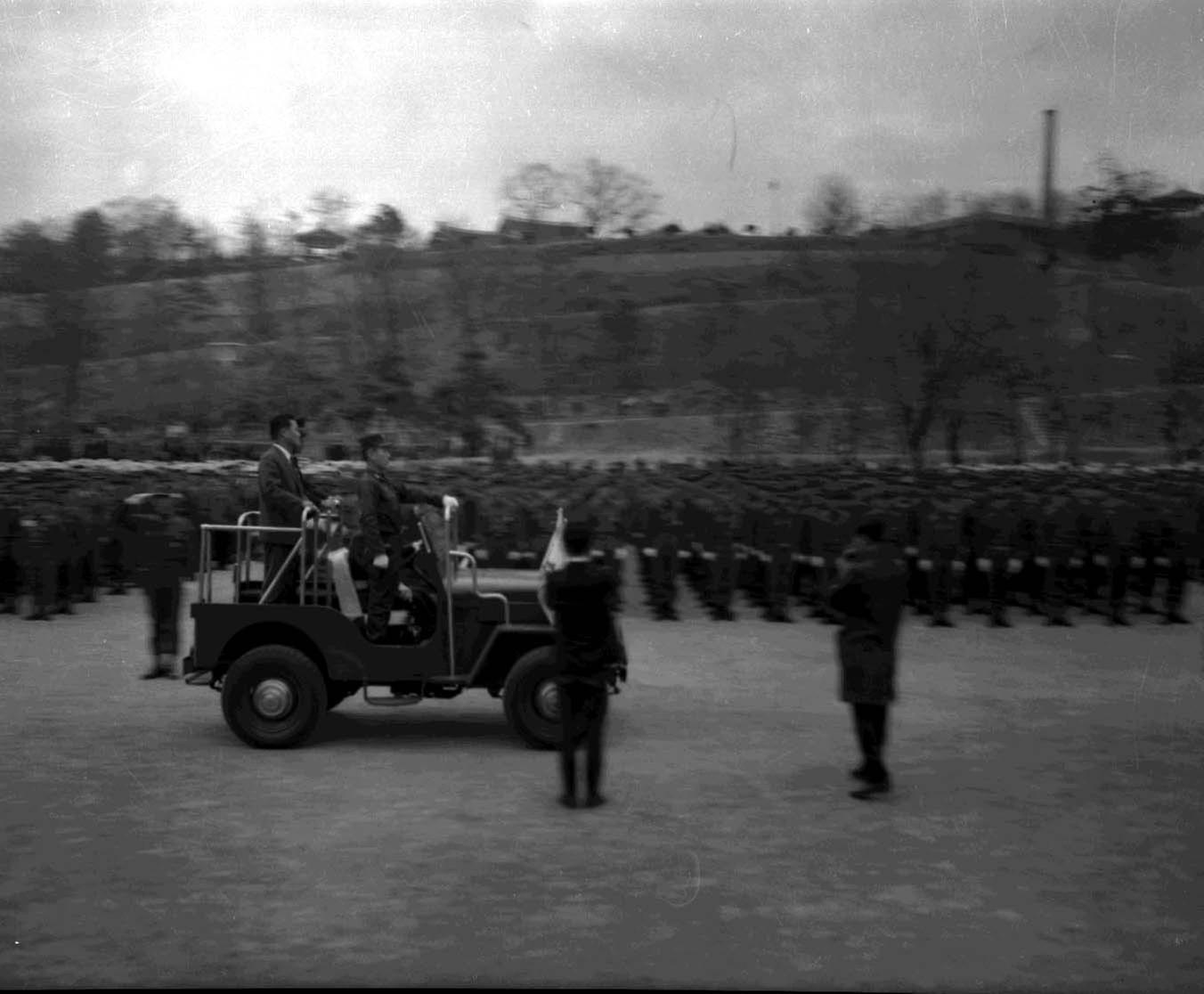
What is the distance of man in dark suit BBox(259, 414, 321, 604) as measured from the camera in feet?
32.7

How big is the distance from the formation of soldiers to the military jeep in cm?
735

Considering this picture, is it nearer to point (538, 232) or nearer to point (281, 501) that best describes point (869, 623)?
point (281, 501)

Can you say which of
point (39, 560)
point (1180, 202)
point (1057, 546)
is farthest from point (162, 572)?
point (1180, 202)

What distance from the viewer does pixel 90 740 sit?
9.70m

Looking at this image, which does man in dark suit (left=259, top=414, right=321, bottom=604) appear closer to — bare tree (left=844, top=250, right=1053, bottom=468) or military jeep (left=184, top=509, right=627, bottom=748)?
Answer: military jeep (left=184, top=509, right=627, bottom=748)

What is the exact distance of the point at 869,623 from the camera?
8.28 meters

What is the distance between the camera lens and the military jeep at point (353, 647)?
9508 millimetres

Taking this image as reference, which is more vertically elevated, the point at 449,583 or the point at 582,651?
the point at 449,583

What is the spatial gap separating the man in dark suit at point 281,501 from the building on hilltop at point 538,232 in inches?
2546

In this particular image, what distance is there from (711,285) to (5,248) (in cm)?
4001

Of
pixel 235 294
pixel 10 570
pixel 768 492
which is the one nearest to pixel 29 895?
pixel 10 570

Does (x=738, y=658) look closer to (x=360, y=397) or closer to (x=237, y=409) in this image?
(x=360, y=397)

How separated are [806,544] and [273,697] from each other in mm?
9372

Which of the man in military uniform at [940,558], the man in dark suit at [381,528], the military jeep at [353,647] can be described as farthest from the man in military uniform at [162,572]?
the man in military uniform at [940,558]
